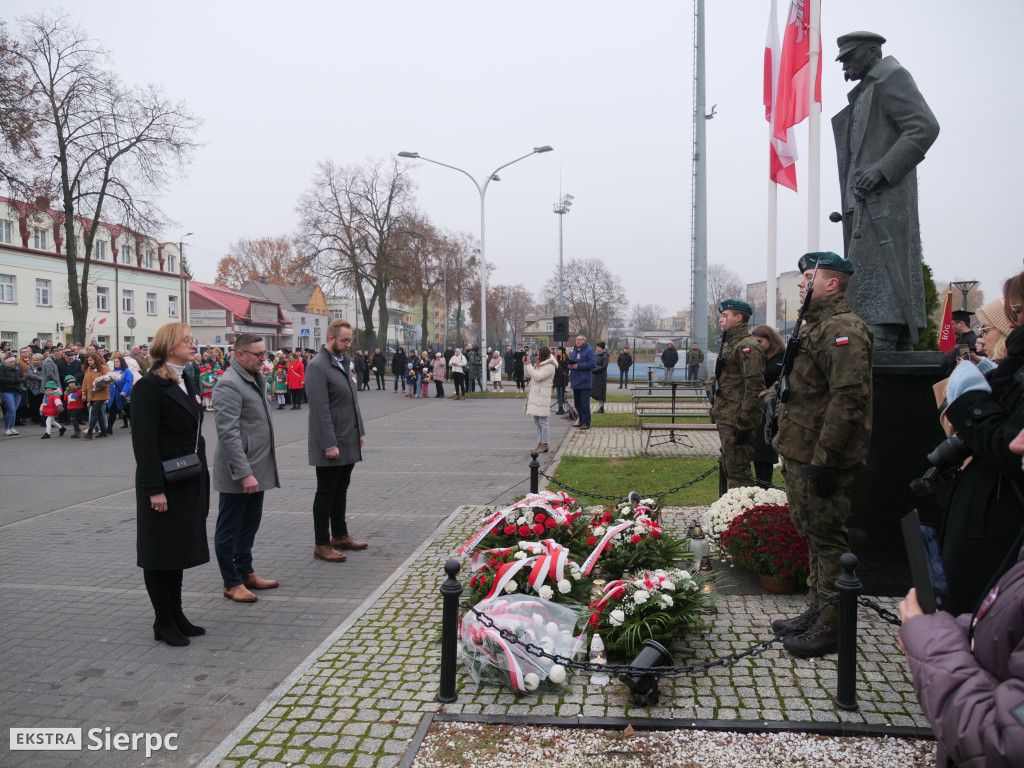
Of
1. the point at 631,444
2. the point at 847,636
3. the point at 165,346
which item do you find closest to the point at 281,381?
the point at 631,444

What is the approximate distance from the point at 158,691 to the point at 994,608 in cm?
413

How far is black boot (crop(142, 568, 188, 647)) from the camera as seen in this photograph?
4637mm

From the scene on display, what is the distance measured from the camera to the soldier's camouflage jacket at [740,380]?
6695 millimetres

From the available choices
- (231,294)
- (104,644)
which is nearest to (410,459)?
(104,644)

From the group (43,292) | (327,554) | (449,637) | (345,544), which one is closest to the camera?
(449,637)

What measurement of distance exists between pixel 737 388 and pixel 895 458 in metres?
2.12

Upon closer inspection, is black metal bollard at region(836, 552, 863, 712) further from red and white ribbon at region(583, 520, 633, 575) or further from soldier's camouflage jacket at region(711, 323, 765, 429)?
soldier's camouflage jacket at region(711, 323, 765, 429)

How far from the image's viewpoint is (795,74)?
11.4 metres

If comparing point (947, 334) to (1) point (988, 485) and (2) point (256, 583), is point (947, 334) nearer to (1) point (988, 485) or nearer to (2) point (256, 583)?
(1) point (988, 485)

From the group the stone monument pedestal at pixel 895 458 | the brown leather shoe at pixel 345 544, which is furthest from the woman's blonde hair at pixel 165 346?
the stone monument pedestal at pixel 895 458

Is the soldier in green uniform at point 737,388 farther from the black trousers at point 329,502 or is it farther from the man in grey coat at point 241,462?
the man in grey coat at point 241,462

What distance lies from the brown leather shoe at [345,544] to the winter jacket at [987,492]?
17.8ft

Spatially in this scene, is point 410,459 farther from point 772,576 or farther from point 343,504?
point 772,576

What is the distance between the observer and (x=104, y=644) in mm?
4680
